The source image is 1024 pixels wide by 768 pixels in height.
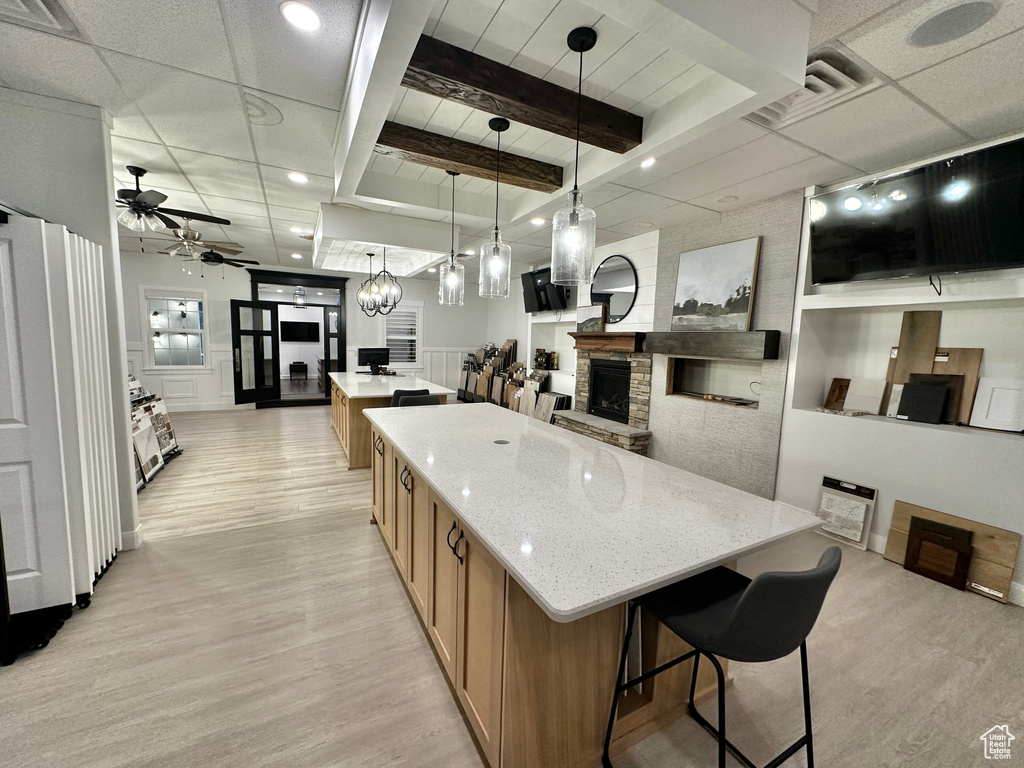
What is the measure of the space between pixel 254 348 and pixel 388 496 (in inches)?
259

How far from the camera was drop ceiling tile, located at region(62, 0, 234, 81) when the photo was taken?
1567 millimetres

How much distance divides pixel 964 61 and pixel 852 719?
2.74 m

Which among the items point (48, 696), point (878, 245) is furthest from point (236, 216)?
point (878, 245)

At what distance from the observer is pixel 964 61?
171cm

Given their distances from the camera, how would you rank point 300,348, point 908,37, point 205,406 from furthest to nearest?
point 300,348 → point 205,406 → point 908,37

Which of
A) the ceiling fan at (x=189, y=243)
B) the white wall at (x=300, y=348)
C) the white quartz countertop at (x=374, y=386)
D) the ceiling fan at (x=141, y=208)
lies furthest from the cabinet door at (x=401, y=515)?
the white wall at (x=300, y=348)

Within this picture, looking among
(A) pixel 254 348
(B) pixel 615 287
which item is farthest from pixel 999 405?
(A) pixel 254 348

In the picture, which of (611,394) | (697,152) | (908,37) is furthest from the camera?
(611,394)

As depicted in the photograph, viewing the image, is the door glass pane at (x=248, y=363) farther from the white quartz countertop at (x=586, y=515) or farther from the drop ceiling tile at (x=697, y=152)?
the drop ceiling tile at (x=697, y=152)

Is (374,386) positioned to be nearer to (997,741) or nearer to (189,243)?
(189,243)

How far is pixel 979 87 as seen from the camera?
1.88 meters

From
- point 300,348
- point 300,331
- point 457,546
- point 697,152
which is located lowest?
point 457,546

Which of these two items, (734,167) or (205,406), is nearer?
(734,167)

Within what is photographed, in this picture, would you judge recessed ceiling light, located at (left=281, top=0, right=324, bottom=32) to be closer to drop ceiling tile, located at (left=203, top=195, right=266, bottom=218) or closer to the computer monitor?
drop ceiling tile, located at (left=203, top=195, right=266, bottom=218)
